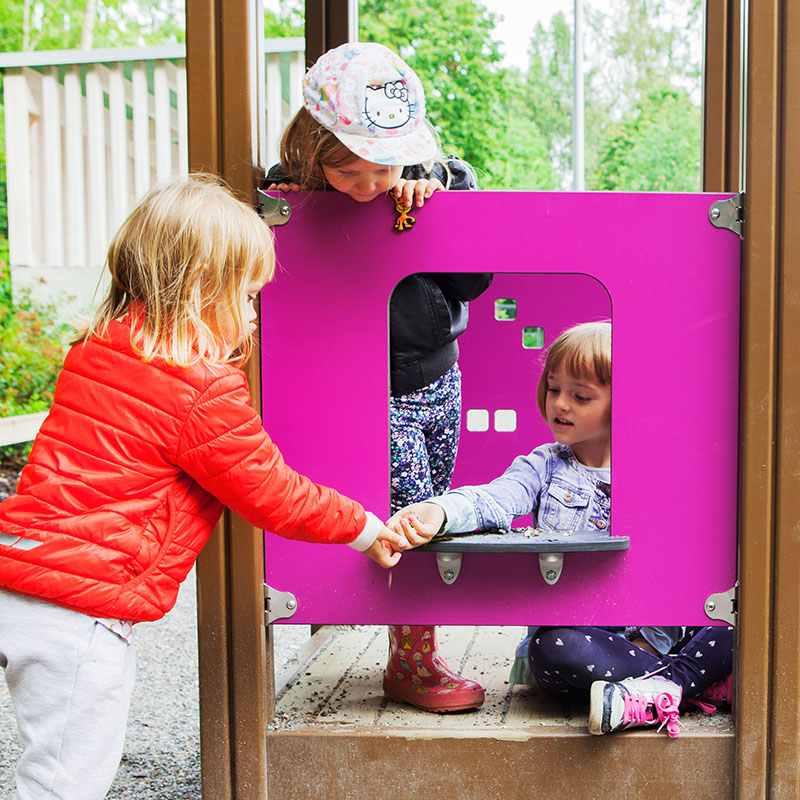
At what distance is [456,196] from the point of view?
1733 millimetres

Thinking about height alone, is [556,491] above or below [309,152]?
A: below

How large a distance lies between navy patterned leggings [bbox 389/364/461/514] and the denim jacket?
164 mm

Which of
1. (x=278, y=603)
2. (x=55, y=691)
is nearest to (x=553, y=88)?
(x=278, y=603)

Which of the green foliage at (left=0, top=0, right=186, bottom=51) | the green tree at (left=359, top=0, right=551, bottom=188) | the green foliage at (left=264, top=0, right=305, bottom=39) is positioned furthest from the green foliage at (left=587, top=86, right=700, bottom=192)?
the green foliage at (left=0, top=0, right=186, bottom=51)

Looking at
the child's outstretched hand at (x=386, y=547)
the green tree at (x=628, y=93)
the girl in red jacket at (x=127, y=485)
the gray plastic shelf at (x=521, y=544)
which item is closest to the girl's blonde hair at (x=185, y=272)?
the girl in red jacket at (x=127, y=485)

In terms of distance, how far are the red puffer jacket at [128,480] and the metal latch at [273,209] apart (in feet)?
1.18

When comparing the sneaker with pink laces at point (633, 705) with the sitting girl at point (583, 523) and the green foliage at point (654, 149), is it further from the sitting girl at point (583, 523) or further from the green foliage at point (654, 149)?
the green foliage at point (654, 149)

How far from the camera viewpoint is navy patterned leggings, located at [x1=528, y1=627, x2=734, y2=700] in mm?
1889

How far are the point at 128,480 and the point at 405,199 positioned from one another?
69cm

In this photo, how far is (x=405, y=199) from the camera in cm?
171

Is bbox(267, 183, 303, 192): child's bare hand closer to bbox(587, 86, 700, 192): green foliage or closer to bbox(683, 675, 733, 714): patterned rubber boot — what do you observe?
bbox(683, 675, 733, 714): patterned rubber boot

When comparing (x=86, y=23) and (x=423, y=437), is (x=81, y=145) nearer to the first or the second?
(x=86, y=23)

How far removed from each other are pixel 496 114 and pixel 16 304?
12861 mm

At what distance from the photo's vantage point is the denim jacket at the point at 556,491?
2.07m
